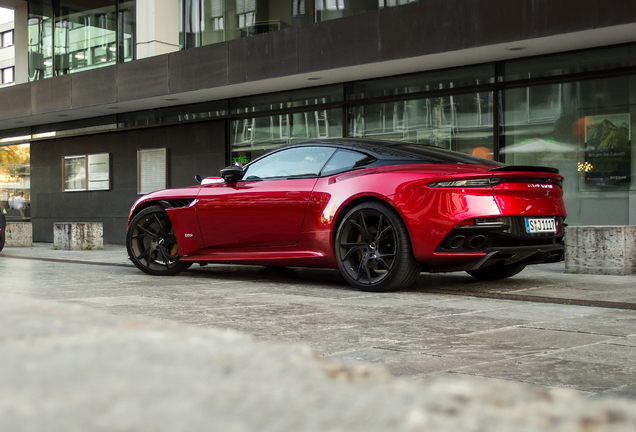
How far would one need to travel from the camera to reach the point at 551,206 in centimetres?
683

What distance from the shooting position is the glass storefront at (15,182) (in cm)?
2191

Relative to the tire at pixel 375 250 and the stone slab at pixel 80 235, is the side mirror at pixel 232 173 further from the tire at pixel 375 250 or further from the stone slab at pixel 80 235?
the stone slab at pixel 80 235

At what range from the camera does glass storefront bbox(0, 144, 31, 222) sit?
71.9 ft

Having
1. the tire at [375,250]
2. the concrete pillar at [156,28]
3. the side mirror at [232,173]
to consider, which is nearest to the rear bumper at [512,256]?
the tire at [375,250]

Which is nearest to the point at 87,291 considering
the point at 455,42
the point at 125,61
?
the point at 455,42

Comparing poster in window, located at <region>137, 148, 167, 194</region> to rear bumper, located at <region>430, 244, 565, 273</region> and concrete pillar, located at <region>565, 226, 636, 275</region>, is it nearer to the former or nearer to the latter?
concrete pillar, located at <region>565, 226, 636, 275</region>

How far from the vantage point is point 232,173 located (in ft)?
25.7

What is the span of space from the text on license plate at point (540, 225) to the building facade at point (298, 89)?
13.8ft

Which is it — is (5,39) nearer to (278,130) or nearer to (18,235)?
(18,235)

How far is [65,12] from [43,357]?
20.6m

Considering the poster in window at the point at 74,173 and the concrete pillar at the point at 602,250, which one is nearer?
the concrete pillar at the point at 602,250

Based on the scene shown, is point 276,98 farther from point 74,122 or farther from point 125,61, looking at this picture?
point 74,122

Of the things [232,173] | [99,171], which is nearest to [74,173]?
[99,171]

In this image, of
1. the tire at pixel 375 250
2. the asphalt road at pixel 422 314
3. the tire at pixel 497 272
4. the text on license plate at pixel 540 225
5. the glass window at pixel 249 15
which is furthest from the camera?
the glass window at pixel 249 15
